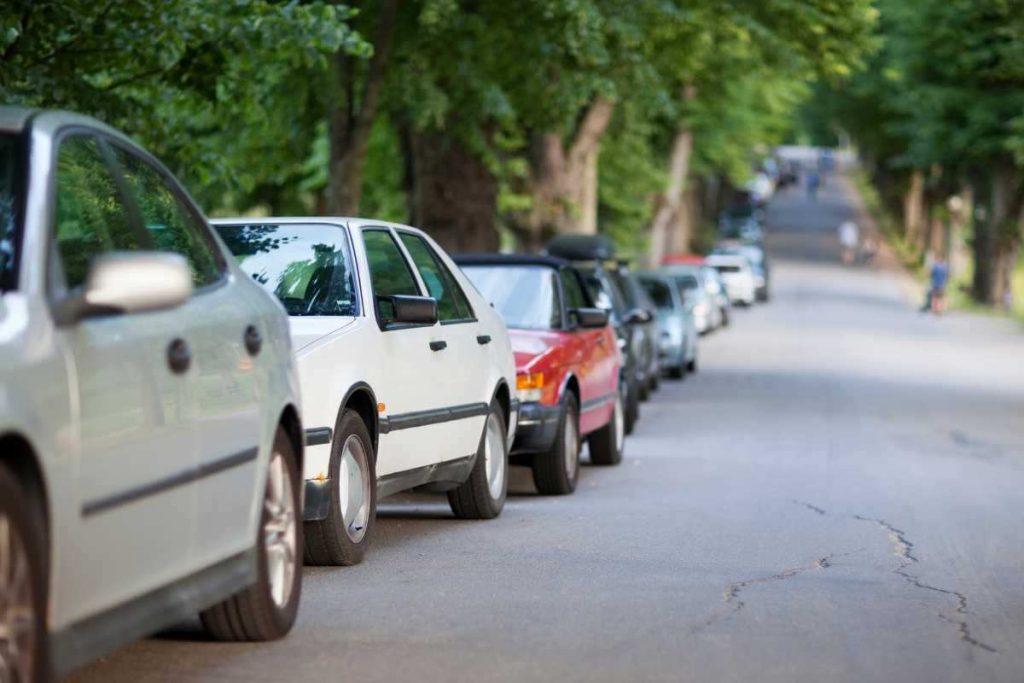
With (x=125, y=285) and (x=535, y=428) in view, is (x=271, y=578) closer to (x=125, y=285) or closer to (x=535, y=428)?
(x=125, y=285)

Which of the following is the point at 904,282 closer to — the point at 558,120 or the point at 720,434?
the point at 558,120

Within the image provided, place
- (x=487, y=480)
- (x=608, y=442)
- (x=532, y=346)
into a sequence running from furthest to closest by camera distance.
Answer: (x=608, y=442) < (x=532, y=346) < (x=487, y=480)

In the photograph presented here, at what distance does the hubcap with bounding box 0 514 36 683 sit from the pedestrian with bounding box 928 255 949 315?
162 ft

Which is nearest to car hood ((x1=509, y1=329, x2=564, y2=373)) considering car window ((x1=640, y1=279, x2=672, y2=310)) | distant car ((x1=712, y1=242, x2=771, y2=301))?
car window ((x1=640, y1=279, x2=672, y2=310))

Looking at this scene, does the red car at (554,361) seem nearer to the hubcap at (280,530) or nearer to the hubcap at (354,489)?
the hubcap at (354,489)

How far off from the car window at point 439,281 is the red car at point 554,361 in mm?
2032

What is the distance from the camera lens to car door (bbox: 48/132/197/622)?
5113mm

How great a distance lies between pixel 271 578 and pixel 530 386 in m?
6.33

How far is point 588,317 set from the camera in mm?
14375

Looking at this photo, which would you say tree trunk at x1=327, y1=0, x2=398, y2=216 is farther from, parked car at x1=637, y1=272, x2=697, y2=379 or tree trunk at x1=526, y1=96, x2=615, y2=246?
tree trunk at x1=526, y1=96, x2=615, y2=246

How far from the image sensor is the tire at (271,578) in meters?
6.86

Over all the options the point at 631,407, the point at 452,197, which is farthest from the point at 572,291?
the point at 452,197

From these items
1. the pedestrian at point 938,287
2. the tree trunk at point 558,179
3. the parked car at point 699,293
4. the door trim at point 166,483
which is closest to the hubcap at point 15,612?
the door trim at point 166,483

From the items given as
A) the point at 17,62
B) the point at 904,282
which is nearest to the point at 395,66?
the point at 17,62
